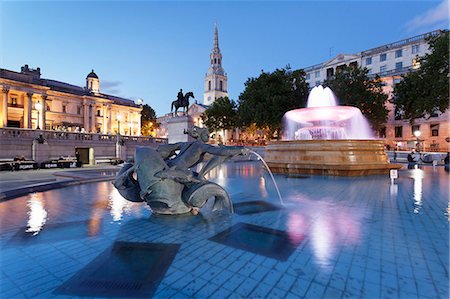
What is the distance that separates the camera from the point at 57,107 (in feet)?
180

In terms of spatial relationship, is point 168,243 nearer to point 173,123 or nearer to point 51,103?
point 173,123

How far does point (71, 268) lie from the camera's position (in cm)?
302

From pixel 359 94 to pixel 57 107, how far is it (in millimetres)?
59375

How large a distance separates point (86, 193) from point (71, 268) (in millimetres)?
5925

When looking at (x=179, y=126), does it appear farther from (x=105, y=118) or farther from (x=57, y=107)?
(x=57, y=107)

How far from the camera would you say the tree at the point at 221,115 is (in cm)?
5322

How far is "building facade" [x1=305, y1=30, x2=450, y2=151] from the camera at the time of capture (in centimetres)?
4434

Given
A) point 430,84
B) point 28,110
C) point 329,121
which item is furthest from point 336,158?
point 28,110

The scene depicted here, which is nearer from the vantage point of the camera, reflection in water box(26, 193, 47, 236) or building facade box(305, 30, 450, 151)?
reflection in water box(26, 193, 47, 236)

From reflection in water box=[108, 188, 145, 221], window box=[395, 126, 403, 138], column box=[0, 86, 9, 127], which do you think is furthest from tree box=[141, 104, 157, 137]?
reflection in water box=[108, 188, 145, 221]

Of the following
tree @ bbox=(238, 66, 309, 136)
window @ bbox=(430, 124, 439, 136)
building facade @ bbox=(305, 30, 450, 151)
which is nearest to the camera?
tree @ bbox=(238, 66, 309, 136)

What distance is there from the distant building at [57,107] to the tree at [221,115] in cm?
1949

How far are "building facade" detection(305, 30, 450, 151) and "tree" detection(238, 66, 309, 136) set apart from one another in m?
9.10

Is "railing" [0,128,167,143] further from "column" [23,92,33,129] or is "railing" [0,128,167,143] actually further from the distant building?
"column" [23,92,33,129]
